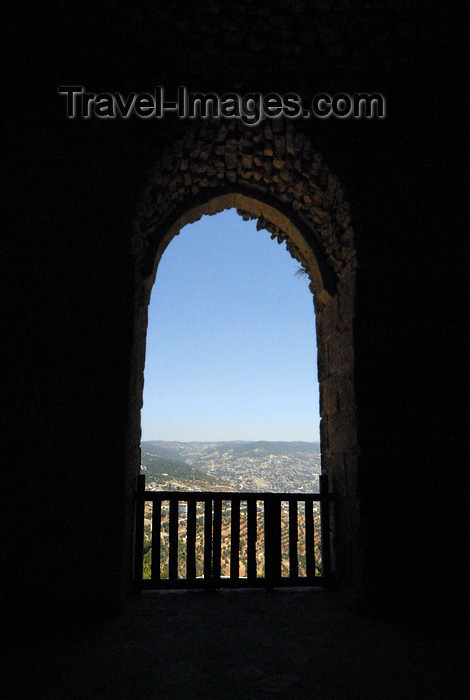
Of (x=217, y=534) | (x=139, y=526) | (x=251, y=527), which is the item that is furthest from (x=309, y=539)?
(x=139, y=526)

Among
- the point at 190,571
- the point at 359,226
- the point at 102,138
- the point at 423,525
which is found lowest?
the point at 190,571

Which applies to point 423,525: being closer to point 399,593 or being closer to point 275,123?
point 399,593

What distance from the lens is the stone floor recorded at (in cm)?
199

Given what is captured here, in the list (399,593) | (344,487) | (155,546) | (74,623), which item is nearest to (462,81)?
(344,487)

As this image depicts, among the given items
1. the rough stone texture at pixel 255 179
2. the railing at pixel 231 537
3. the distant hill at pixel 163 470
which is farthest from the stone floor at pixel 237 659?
the distant hill at pixel 163 470

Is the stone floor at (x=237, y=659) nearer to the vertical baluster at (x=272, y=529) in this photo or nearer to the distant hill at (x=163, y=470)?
the vertical baluster at (x=272, y=529)

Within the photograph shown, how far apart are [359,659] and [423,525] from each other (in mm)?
1196

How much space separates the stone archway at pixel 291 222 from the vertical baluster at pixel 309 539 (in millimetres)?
246

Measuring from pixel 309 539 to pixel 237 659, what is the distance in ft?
5.73

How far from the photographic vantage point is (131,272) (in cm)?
330

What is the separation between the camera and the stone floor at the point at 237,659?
6.54 ft

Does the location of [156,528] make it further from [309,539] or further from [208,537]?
A: [309,539]

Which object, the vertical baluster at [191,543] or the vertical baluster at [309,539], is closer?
the vertical baluster at [191,543]

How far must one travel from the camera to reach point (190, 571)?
146 inches
